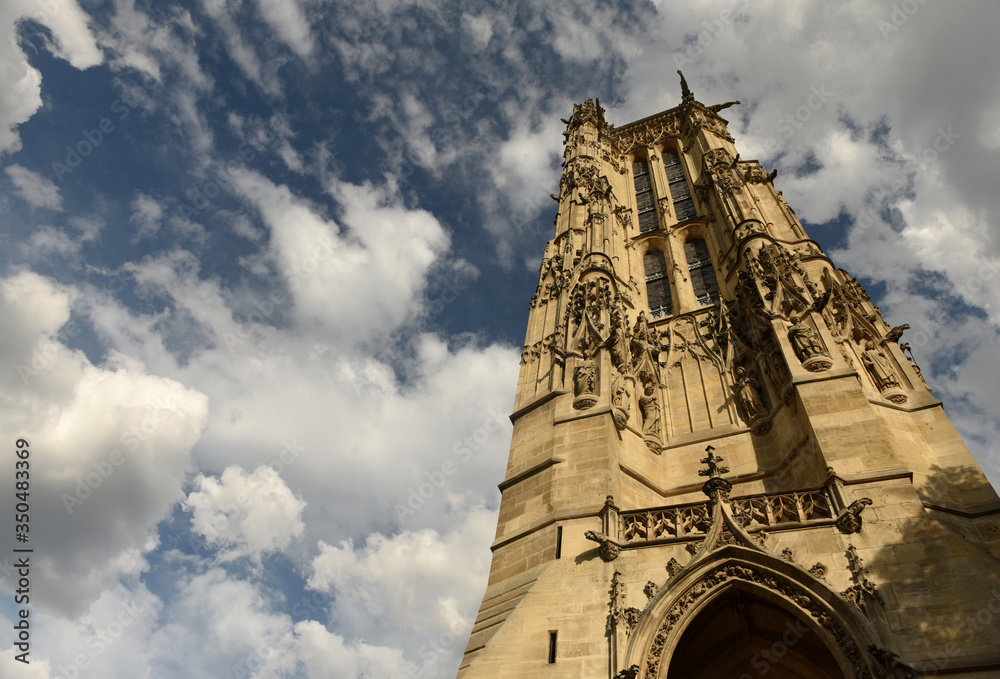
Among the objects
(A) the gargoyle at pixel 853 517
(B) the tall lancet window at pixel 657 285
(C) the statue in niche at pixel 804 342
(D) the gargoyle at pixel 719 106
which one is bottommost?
(A) the gargoyle at pixel 853 517

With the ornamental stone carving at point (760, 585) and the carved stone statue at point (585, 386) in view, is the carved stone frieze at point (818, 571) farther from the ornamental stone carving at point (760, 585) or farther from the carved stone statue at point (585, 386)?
the carved stone statue at point (585, 386)

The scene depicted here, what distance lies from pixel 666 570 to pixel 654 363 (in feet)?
24.9

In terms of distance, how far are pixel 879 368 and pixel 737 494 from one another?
418 centimetres

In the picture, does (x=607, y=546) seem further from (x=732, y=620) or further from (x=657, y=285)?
(x=657, y=285)

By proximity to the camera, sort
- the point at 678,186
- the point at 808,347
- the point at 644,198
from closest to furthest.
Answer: the point at 808,347, the point at 678,186, the point at 644,198

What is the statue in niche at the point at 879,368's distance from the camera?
12.9 metres

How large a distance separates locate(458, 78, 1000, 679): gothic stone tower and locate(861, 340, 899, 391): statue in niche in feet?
0.13

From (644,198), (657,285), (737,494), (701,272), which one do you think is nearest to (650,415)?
(737,494)

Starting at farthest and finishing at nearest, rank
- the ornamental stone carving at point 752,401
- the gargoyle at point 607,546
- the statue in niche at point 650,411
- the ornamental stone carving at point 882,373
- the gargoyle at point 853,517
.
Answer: the statue in niche at point 650,411 → the ornamental stone carving at point 752,401 → the ornamental stone carving at point 882,373 → the gargoyle at point 607,546 → the gargoyle at point 853,517

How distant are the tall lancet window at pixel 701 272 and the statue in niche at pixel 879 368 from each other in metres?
5.91

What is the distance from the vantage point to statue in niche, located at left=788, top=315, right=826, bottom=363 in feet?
40.4

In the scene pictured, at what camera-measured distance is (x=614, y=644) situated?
27.7 feet

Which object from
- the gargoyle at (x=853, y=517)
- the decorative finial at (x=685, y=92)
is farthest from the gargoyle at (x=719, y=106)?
the gargoyle at (x=853, y=517)

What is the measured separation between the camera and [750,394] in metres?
14.1
